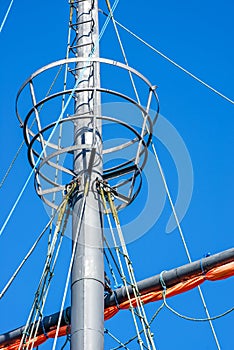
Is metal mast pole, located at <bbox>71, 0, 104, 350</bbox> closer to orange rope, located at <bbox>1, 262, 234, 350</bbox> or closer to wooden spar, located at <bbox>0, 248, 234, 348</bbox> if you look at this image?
wooden spar, located at <bbox>0, 248, 234, 348</bbox>

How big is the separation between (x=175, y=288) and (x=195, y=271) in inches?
14.1

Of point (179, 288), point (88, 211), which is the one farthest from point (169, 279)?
point (88, 211)

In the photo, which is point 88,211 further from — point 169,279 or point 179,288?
point 179,288

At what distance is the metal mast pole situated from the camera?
28.3 ft

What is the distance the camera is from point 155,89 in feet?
34.7

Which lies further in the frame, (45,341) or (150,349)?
(45,341)

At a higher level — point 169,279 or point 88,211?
point 169,279

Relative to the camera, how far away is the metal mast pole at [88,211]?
28.3 ft

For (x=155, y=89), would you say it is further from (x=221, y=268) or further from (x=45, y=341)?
(x=45, y=341)

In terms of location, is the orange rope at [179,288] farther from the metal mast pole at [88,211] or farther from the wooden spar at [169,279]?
the metal mast pole at [88,211]

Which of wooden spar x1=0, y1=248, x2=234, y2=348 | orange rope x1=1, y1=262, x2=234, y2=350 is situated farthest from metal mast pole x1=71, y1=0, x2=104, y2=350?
orange rope x1=1, y1=262, x2=234, y2=350

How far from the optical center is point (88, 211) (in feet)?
31.6

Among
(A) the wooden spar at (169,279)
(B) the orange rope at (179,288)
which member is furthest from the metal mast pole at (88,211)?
(B) the orange rope at (179,288)

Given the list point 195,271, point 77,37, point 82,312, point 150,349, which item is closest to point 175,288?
point 195,271
